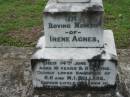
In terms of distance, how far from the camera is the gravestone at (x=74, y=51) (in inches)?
149

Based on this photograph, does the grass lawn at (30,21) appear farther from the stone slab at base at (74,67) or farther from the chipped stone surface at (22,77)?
the stone slab at base at (74,67)

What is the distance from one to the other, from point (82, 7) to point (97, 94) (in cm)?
104

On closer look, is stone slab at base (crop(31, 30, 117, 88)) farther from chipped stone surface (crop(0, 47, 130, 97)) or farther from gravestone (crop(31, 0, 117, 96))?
chipped stone surface (crop(0, 47, 130, 97))

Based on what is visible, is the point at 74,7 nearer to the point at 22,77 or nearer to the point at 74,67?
the point at 74,67

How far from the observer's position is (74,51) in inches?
153

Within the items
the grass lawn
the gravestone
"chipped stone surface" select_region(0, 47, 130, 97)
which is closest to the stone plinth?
the gravestone

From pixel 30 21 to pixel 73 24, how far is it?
12.2 ft

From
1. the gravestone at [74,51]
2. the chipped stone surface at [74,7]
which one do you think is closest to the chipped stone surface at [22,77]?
the gravestone at [74,51]

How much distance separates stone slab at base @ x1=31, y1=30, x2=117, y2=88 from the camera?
3811 millimetres

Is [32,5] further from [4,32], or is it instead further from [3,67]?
[3,67]

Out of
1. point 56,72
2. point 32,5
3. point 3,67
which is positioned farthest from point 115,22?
point 56,72

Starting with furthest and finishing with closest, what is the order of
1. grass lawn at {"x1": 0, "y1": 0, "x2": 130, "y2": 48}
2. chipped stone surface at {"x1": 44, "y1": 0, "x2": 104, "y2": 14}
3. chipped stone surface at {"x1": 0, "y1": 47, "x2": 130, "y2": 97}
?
grass lawn at {"x1": 0, "y1": 0, "x2": 130, "y2": 48}
chipped stone surface at {"x1": 0, "y1": 47, "x2": 130, "y2": 97}
chipped stone surface at {"x1": 44, "y1": 0, "x2": 104, "y2": 14}

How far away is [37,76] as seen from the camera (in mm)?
3926

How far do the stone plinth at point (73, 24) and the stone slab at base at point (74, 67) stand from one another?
0.09 metres
